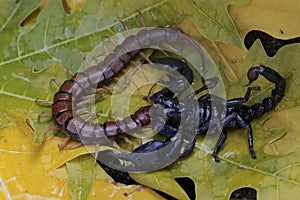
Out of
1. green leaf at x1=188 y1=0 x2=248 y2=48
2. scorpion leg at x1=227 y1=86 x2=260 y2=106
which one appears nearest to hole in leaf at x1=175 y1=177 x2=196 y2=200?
scorpion leg at x1=227 y1=86 x2=260 y2=106

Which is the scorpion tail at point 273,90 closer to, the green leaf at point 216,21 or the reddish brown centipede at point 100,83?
the green leaf at point 216,21

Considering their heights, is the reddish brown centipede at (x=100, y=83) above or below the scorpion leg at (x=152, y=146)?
above

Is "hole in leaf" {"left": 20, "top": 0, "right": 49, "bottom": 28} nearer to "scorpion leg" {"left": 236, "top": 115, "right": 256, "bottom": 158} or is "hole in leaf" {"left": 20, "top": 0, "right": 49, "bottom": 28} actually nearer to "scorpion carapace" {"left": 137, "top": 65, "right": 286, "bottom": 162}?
"scorpion carapace" {"left": 137, "top": 65, "right": 286, "bottom": 162}

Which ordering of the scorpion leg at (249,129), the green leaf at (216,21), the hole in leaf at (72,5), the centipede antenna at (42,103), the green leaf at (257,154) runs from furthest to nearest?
the hole in leaf at (72,5)
the centipede antenna at (42,103)
the green leaf at (216,21)
the scorpion leg at (249,129)
the green leaf at (257,154)

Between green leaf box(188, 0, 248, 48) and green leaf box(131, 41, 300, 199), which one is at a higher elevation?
green leaf box(188, 0, 248, 48)

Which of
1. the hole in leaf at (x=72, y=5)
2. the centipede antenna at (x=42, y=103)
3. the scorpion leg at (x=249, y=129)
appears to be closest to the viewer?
the scorpion leg at (x=249, y=129)

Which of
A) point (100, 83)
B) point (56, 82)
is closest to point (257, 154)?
point (100, 83)

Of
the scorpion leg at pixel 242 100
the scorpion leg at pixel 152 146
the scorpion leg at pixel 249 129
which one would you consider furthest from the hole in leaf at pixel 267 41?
the scorpion leg at pixel 152 146
